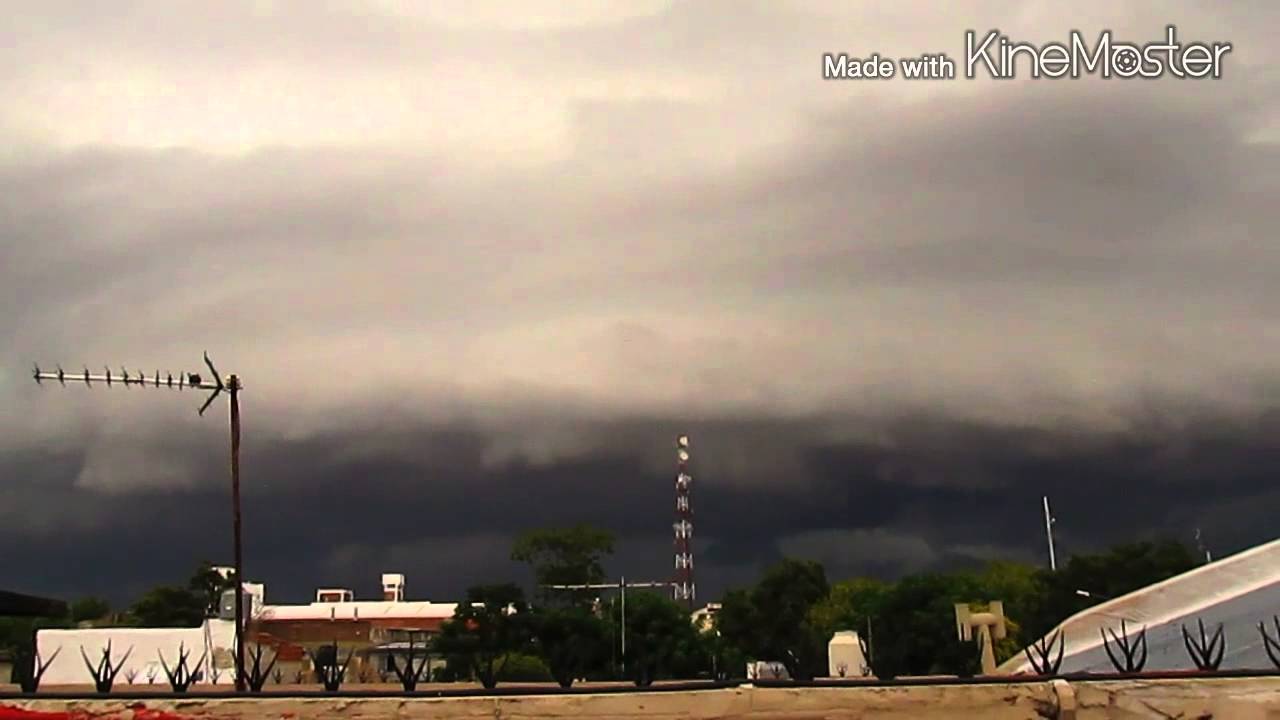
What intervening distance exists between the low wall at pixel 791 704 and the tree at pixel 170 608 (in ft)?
285

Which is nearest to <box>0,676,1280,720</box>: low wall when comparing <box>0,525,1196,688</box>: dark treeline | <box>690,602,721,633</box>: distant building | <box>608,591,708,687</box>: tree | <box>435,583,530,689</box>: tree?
<box>0,525,1196,688</box>: dark treeline

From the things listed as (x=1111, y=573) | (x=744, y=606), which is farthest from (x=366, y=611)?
(x=1111, y=573)

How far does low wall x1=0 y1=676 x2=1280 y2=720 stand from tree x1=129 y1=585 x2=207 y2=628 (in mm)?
86817

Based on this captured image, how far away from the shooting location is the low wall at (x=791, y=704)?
19.3 feet

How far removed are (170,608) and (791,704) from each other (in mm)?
91532

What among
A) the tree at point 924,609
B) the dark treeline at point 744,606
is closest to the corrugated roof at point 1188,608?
the dark treeline at point 744,606

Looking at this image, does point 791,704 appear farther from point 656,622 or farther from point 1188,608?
point 656,622

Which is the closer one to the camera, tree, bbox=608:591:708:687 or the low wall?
the low wall

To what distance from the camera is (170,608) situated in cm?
8900

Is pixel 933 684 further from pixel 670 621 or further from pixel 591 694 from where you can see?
pixel 670 621

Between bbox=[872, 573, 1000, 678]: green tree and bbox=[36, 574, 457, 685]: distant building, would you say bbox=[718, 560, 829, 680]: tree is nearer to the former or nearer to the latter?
bbox=[872, 573, 1000, 678]: green tree

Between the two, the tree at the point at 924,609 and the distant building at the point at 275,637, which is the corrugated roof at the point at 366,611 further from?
Result: the tree at the point at 924,609

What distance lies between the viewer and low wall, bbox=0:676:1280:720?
5871 mm

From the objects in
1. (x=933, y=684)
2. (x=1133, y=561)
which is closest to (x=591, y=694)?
(x=933, y=684)
